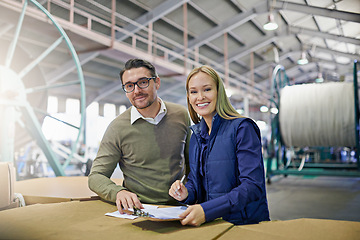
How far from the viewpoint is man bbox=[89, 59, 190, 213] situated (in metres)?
1.46

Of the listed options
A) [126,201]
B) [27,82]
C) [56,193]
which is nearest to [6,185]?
[56,193]

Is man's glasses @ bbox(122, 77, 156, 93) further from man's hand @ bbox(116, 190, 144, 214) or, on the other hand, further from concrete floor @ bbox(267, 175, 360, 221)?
concrete floor @ bbox(267, 175, 360, 221)

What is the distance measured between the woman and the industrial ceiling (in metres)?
1.40

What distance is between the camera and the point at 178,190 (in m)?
1.11

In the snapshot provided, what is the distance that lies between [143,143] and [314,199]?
3313mm

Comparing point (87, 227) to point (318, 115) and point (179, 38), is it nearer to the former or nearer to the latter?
point (318, 115)

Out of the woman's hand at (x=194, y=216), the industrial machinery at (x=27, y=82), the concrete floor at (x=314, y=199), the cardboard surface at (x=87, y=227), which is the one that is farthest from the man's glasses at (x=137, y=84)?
the concrete floor at (x=314, y=199)

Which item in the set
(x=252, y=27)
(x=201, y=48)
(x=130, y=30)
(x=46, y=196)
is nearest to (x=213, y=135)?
(x=46, y=196)

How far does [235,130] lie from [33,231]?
0.73 metres

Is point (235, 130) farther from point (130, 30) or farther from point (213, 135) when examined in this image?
point (130, 30)

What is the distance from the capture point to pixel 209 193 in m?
1.13

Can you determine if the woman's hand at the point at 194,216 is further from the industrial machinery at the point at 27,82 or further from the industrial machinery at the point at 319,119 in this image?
the industrial machinery at the point at 319,119

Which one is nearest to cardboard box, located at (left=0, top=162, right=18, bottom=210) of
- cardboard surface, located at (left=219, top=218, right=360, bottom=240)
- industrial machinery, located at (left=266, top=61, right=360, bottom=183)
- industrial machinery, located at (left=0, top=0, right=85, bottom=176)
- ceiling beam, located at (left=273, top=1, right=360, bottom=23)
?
cardboard surface, located at (left=219, top=218, right=360, bottom=240)

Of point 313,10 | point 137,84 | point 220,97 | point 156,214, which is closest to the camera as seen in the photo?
point 156,214
